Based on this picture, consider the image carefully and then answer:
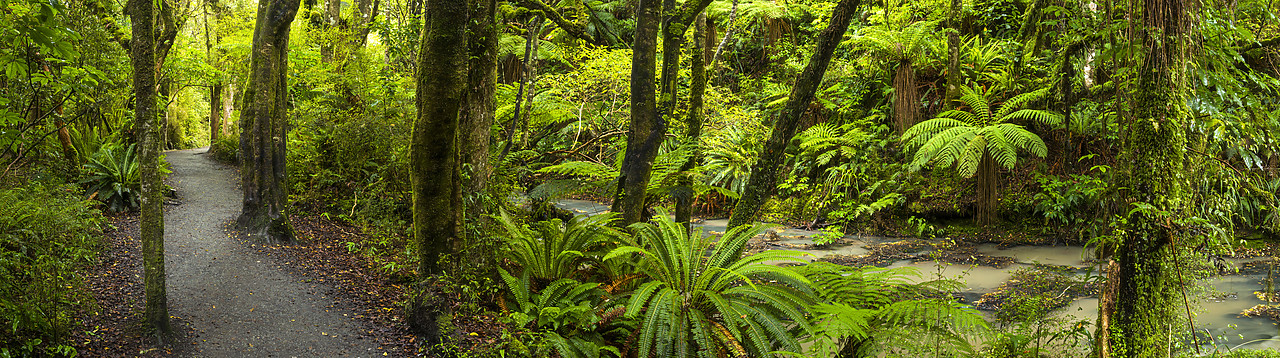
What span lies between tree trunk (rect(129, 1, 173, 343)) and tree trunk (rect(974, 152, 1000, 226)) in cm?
897

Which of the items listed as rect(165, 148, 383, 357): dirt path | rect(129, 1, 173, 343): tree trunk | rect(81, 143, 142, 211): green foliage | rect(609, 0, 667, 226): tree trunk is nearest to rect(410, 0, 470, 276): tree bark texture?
rect(165, 148, 383, 357): dirt path

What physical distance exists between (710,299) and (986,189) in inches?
230

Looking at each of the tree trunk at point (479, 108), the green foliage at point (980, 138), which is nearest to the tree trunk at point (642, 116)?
the tree trunk at point (479, 108)

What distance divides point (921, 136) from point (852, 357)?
5.08 metres

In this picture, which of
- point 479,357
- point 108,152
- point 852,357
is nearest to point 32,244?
point 479,357

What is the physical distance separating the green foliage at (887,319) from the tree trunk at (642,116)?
1.79 m

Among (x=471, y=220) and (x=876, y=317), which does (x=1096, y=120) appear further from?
(x=471, y=220)

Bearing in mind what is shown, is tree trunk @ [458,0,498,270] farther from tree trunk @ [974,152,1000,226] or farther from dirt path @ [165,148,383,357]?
tree trunk @ [974,152,1000,226]

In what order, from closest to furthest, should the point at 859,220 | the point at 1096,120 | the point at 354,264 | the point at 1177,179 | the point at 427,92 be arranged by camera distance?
the point at 1177,179
the point at 427,92
the point at 354,264
the point at 1096,120
the point at 859,220

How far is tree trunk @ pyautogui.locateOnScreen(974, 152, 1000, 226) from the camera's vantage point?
8938 millimetres

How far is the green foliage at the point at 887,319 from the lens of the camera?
4.22 metres

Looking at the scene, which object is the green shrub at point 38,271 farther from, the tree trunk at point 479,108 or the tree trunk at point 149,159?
the tree trunk at point 479,108

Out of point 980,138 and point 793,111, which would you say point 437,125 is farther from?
point 980,138

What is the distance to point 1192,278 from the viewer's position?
3195mm
